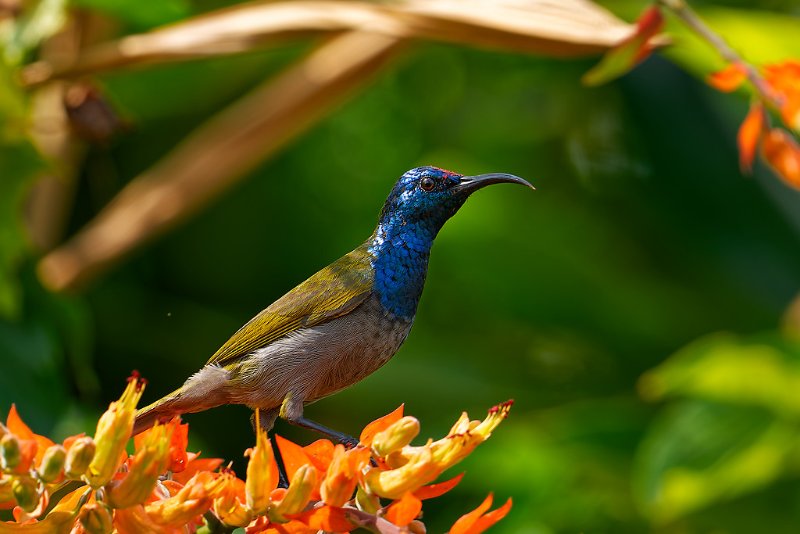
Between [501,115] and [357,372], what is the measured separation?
135 inches

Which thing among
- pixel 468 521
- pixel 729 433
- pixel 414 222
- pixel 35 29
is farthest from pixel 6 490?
pixel 729 433

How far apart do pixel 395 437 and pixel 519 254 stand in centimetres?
330

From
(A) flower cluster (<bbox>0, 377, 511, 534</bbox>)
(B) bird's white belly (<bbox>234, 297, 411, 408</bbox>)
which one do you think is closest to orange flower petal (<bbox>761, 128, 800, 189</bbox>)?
(B) bird's white belly (<bbox>234, 297, 411, 408</bbox>)

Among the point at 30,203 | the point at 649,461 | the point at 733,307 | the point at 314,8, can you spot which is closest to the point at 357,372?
the point at 314,8

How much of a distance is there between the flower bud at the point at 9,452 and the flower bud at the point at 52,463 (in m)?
0.03

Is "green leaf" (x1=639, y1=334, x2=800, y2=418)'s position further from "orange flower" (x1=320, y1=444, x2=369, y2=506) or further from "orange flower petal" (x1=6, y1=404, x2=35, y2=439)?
"orange flower petal" (x1=6, y1=404, x2=35, y2=439)

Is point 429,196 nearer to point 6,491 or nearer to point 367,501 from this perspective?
point 367,501

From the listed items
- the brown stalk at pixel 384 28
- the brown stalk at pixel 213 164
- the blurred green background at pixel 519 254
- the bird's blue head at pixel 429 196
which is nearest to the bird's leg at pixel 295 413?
the bird's blue head at pixel 429 196

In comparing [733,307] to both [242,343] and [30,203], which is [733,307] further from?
[242,343]

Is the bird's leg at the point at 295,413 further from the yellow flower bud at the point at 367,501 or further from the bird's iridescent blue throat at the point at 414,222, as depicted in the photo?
the yellow flower bud at the point at 367,501

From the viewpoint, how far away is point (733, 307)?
174 inches

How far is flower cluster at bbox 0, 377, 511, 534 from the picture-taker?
1.21 meters

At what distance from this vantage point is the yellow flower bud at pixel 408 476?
4.23 feet

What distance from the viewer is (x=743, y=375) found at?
2.97 metres
